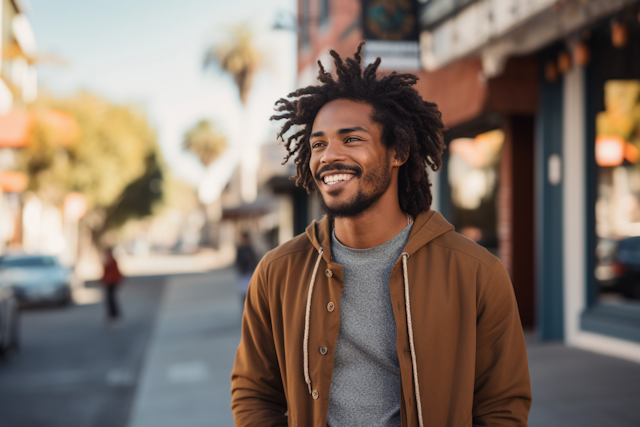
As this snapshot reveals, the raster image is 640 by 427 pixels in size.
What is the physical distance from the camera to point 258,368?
226cm

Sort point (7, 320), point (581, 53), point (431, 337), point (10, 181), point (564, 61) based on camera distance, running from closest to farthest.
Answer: point (431, 337), point (581, 53), point (564, 61), point (7, 320), point (10, 181)

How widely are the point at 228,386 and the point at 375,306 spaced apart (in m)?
5.54

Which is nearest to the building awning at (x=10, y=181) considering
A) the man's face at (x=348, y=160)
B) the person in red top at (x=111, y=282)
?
the person in red top at (x=111, y=282)

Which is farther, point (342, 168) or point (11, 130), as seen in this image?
point (11, 130)

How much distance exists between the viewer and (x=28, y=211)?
35.3m

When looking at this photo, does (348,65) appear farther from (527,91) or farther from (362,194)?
(527,91)

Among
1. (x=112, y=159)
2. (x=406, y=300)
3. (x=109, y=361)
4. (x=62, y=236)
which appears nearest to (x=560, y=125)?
(x=406, y=300)

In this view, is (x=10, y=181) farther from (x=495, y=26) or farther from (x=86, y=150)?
(x=495, y=26)

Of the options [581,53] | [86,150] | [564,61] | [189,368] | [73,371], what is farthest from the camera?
[86,150]

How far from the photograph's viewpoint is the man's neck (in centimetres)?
219

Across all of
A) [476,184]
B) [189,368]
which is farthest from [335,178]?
[476,184]

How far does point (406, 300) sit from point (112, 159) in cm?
2932

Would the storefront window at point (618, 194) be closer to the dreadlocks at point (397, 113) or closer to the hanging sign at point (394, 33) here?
the hanging sign at point (394, 33)

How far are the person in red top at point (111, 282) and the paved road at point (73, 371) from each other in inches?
13.8
